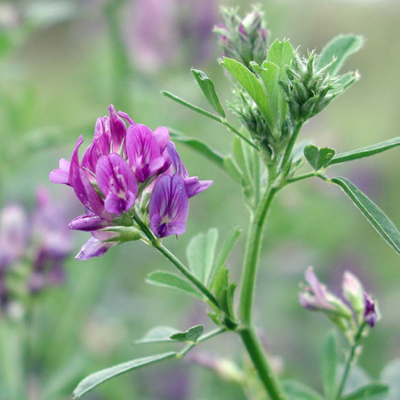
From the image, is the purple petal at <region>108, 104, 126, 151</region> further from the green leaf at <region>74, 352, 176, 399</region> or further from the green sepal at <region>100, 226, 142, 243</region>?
the green leaf at <region>74, 352, 176, 399</region>

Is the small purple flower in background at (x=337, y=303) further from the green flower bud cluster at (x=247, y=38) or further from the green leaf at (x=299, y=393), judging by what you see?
the green flower bud cluster at (x=247, y=38)

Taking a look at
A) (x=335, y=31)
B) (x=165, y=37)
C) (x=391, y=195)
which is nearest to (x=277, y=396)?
(x=165, y=37)

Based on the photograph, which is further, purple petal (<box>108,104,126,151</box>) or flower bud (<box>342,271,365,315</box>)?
flower bud (<box>342,271,365,315</box>)

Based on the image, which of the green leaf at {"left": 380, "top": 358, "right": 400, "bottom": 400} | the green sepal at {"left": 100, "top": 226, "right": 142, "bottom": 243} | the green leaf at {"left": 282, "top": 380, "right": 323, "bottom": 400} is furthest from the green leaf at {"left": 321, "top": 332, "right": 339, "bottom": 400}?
the green sepal at {"left": 100, "top": 226, "right": 142, "bottom": 243}

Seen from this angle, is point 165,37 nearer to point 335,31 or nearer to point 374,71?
point 374,71

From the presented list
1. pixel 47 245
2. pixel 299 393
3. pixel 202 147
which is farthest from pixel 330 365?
pixel 47 245

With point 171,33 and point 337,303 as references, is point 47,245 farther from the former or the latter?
point 171,33

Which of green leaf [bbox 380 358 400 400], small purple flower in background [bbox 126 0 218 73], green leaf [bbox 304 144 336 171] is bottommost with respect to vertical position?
green leaf [bbox 380 358 400 400]
